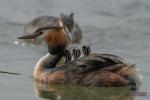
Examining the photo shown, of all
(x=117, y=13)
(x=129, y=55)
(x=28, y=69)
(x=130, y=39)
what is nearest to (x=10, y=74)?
(x=28, y=69)

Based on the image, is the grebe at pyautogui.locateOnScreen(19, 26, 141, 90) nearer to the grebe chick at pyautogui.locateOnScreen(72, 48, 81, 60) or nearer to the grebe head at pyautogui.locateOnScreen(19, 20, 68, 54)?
the grebe chick at pyautogui.locateOnScreen(72, 48, 81, 60)

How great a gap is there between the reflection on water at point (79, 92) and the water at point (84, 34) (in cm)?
2

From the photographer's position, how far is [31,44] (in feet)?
61.4

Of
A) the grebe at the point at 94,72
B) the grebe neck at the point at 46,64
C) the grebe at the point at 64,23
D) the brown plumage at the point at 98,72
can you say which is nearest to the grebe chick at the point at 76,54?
the grebe at the point at 94,72

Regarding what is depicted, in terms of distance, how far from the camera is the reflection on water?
517 inches

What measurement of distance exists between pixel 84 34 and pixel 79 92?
694 centimetres

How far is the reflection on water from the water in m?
0.02

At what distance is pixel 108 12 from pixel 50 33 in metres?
8.55

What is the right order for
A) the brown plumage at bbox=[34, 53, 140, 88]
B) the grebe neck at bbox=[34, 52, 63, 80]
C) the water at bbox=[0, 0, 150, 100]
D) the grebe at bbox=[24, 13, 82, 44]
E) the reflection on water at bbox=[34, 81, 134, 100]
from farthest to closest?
the grebe at bbox=[24, 13, 82, 44]
the grebe neck at bbox=[34, 52, 63, 80]
the brown plumage at bbox=[34, 53, 140, 88]
the water at bbox=[0, 0, 150, 100]
the reflection on water at bbox=[34, 81, 134, 100]

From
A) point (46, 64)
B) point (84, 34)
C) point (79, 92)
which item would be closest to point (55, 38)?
point (46, 64)

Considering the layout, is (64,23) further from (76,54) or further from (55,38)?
(55,38)

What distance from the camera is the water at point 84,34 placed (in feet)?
45.0

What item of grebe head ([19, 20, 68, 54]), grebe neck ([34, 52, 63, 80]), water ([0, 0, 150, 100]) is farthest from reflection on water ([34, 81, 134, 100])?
grebe head ([19, 20, 68, 54])

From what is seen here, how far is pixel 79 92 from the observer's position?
1358 centimetres
